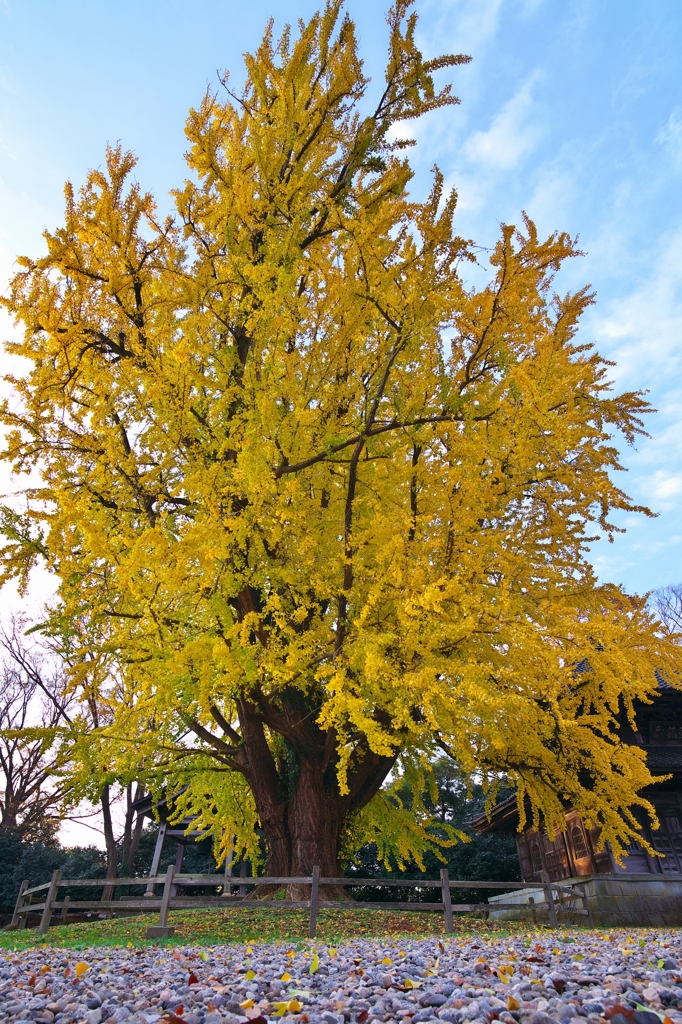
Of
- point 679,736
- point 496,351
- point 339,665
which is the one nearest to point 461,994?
point 339,665

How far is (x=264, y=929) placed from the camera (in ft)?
21.5

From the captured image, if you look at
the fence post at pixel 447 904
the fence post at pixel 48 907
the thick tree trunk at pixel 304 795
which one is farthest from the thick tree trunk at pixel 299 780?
the fence post at pixel 48 907

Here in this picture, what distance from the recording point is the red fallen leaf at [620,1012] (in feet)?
6.74

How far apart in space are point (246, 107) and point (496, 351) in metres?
6.23

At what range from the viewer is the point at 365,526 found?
255 inches

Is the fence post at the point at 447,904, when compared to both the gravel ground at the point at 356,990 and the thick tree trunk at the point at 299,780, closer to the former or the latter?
the thick tree trunk at the point at 299,780

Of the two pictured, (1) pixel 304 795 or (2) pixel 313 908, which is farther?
(1) pixel 304 795

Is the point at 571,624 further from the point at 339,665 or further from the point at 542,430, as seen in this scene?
the point at 339,665

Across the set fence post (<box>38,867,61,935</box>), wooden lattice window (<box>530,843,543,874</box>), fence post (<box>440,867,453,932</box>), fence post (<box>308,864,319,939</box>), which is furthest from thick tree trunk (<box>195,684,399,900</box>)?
wooden lattice window (<box>530,843,543,874</box>)

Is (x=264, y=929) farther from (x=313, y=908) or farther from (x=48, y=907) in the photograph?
(x=48, y=907)

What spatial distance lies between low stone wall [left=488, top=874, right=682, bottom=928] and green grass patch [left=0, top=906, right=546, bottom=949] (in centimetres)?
289

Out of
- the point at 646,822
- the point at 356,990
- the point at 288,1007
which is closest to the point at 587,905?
the point at 646,822

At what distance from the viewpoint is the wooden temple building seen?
1089 centimetres

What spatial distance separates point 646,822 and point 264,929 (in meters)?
8.76
